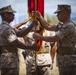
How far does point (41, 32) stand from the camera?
6996 millimetres

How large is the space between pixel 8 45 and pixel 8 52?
0.11 meters

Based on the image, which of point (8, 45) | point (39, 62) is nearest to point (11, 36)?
point (8, 45)

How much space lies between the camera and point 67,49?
6.16 metres

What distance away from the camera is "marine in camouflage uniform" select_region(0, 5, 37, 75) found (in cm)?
616

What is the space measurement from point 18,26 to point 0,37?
4.12 feet

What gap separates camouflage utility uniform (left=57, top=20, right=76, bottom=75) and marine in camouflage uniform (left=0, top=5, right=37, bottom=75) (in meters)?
0.56

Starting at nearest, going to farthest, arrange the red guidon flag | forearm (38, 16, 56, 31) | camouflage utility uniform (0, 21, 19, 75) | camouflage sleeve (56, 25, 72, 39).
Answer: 1. camouflage sleeve (56, 25, 72, 39)
2. camouflage utility uniform (0, 21, 19, 75)
3. forearm (38, 16, 56, 31)
4. the red guidon flag

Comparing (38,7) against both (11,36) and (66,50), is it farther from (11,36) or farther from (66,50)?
(66,50)

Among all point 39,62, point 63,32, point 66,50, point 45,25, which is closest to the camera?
point 63,32

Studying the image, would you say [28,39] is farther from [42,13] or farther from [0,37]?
[0,37]


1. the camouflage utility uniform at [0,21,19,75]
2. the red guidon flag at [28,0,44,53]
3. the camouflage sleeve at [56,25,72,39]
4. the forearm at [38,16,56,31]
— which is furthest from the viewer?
the red guidon flag at [28,0,44,53]

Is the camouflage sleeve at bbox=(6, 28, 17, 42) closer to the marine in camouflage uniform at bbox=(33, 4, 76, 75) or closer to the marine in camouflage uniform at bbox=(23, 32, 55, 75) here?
the marine in camouflage uniform at bbox=(33, 4, 76, 75)

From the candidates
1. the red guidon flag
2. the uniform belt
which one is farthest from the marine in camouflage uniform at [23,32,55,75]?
the uniform belt

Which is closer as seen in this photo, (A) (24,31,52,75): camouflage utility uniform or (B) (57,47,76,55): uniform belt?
(B) (57,47,76,55): uniform belt
